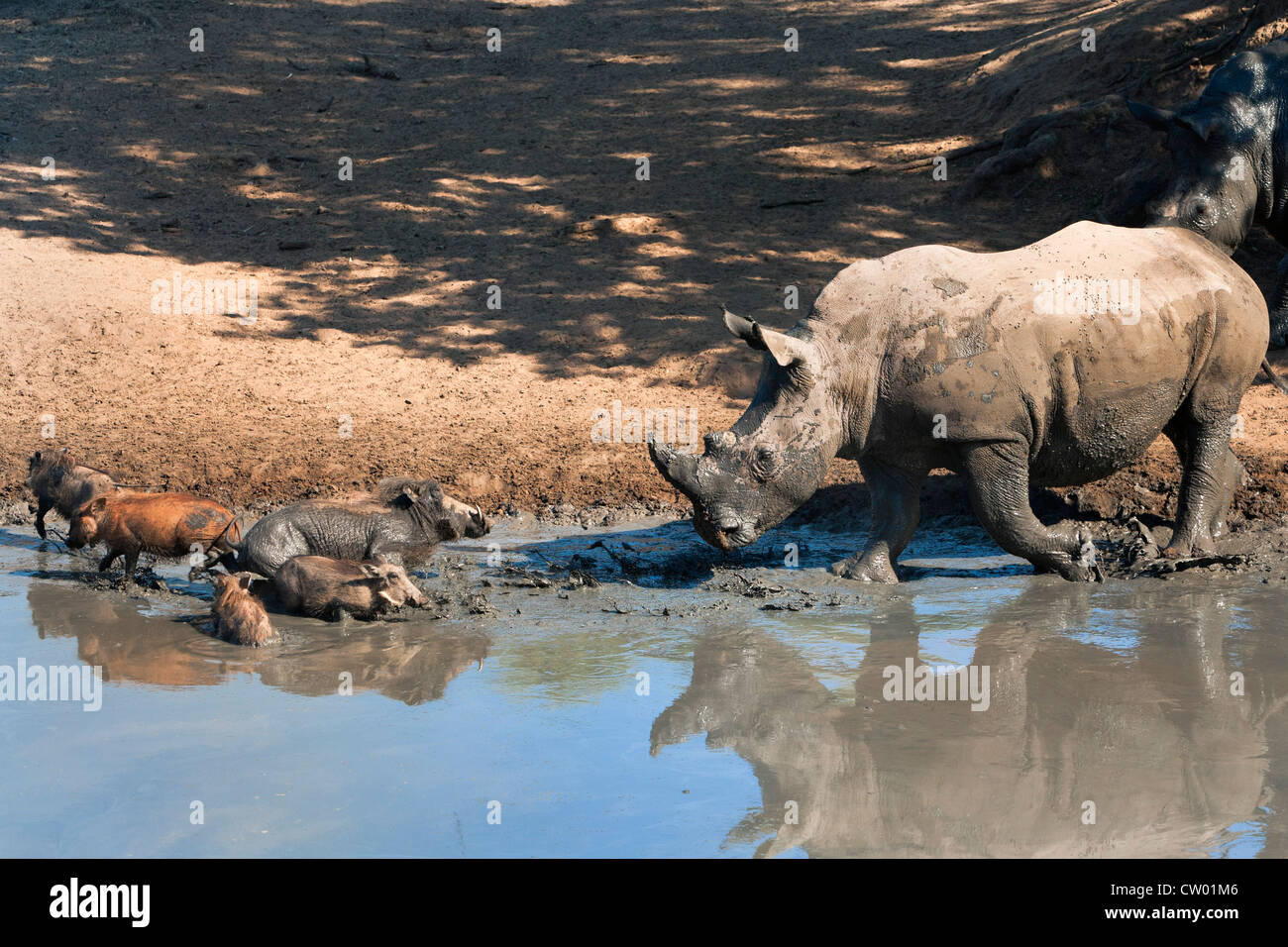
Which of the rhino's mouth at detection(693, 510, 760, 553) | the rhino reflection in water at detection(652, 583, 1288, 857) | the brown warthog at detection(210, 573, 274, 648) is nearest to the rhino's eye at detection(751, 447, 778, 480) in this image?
the rhino's mouth at detection(693, 510, 760, 553)

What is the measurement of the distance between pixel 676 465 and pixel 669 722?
1.98m

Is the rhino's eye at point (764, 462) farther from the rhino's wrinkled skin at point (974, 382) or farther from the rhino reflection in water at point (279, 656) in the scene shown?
the rhino reflection in water at point (279, 656)

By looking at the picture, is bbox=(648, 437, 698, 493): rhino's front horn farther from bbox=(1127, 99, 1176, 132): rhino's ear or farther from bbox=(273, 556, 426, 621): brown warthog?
bbox=(1127, 99, 1176, 132): rhino's ear

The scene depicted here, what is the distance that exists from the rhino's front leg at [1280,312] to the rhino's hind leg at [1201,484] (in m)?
3.11

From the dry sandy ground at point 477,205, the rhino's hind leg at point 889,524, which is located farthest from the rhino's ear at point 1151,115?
the rhino's hind leg at point 889,524

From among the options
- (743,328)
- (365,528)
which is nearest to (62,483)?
(365,528)

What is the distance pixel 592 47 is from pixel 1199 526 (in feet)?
46.2

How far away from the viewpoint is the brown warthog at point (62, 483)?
8.27 meters

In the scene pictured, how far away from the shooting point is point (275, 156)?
16672 millimetres

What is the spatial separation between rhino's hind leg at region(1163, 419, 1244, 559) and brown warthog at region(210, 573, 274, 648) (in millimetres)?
5131

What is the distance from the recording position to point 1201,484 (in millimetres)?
7953

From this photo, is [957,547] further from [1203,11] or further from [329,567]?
[1203,11]

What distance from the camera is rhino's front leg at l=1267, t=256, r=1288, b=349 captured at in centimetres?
1067

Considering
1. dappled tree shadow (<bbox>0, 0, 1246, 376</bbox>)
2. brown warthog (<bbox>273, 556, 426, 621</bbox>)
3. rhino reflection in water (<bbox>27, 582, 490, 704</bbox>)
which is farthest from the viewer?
dappled tree shadow (<bbox>0, 0, 1246, 376</bbox>)
